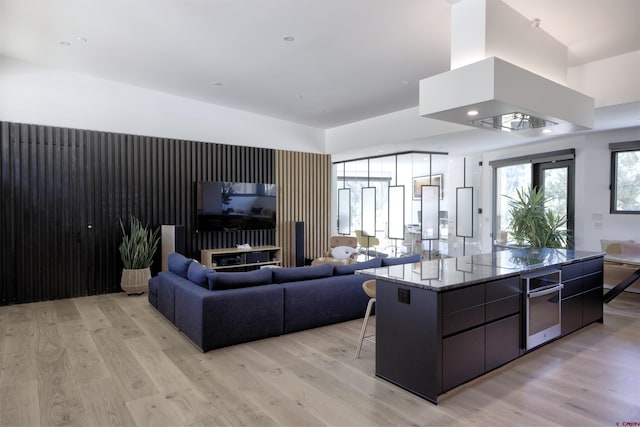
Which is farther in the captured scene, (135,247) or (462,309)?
(135,247)

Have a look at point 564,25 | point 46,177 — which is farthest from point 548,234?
point 46,177

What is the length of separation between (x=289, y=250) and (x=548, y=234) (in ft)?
16.2

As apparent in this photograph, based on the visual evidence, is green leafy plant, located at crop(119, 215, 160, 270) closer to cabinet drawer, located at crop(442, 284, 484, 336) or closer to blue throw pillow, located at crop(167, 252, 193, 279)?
blue throw pillow, located at crop(167, 252, 193, 279)

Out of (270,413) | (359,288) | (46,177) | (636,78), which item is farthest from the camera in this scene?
(46,177)

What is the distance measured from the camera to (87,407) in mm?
2637

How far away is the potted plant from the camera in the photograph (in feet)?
19.3

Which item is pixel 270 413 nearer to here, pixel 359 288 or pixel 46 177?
pixel 359 288

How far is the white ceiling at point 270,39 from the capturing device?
143 inches

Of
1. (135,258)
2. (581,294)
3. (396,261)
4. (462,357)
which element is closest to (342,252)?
(396,261)

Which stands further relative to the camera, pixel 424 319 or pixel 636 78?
pixel 636 78

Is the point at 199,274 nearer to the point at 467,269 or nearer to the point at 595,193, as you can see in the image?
the point at 467,269

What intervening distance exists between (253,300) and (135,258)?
307cm

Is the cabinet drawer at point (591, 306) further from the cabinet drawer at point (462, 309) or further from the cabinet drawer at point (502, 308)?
the cabinet drawer at point (462, 309)

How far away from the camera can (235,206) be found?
7262 millimetres
